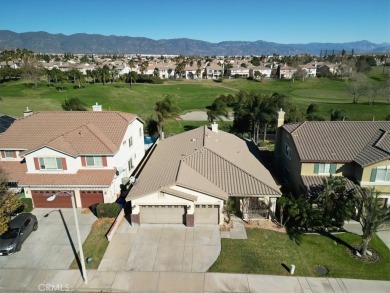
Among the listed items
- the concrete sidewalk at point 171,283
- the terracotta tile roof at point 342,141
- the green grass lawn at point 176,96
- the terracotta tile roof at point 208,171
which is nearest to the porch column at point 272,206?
the terracotta tile roof at point 208,171

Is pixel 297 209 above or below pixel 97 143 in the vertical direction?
below

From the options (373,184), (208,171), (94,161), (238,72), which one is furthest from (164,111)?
(238,72)

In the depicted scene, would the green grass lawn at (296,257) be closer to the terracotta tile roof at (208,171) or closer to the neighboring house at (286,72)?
the terracotta tile roof at (208,171)

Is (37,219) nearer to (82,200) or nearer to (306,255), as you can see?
(82,200)

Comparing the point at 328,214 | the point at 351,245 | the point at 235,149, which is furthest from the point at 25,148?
the point at 351,245

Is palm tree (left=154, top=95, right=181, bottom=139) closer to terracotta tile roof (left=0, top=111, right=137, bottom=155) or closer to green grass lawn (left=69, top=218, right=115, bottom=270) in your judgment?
terracotta tile roof (left=0, top=111, right=137, bottom=155)
